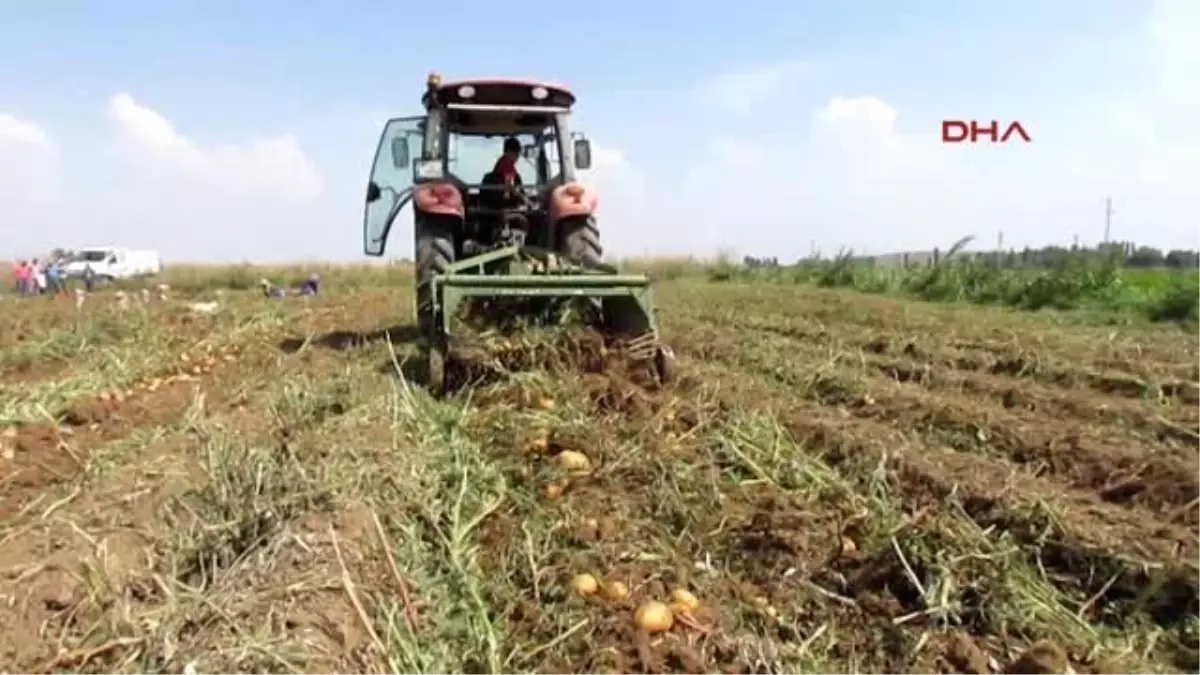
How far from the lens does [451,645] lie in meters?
3.43

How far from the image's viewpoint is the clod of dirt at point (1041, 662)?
326 centimetres

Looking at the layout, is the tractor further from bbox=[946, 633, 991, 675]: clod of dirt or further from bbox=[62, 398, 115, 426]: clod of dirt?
bbox=[946, 633, 991, 675]: clod of dirt

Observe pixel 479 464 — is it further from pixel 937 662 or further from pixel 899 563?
pixel 937 662

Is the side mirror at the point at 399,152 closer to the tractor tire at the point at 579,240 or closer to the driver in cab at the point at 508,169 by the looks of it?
the driver in cab at the point at 508,169

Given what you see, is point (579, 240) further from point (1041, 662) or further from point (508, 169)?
point (1041, 662)

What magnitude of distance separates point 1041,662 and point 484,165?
7.58 meters

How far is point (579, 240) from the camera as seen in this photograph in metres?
9.05

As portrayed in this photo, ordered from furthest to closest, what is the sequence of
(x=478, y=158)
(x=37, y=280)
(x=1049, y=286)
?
(x=37, y=280)
(x=1049, y=286)
(x=478, y=158)

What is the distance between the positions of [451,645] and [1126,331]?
9979 mm

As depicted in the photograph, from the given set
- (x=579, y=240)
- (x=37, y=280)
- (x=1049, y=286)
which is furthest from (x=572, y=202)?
(x=37, y=280)

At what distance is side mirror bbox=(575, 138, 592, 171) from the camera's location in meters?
9.71

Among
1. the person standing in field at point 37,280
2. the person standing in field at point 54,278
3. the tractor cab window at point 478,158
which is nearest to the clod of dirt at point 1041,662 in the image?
the tractor cab window at point 478,158

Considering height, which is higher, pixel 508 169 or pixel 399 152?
pixel 399 152

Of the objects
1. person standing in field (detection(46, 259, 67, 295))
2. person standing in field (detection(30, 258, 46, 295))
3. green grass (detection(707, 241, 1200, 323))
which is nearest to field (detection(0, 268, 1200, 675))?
green grass (detection(707, 241, 1200, 323))
